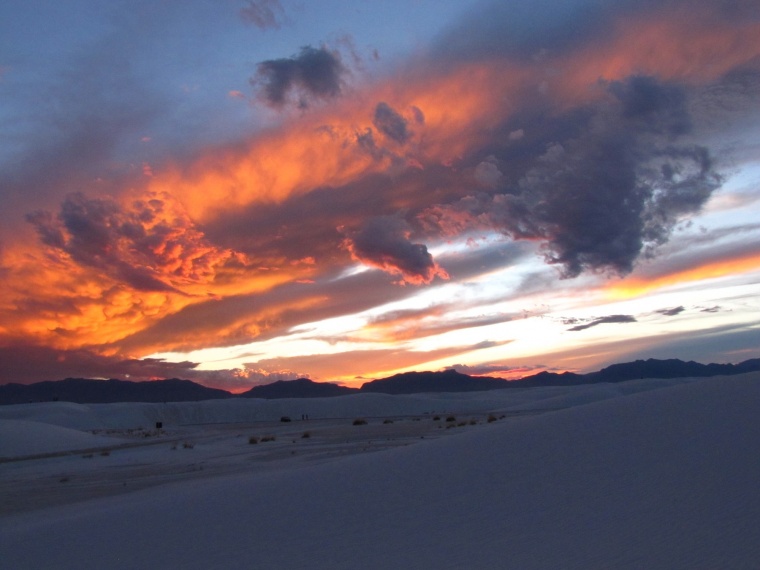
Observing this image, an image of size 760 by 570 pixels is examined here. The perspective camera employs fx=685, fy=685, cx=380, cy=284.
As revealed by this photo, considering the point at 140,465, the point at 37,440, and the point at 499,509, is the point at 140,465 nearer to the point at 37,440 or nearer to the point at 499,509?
the point at 37,440

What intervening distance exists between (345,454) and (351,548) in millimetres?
16582

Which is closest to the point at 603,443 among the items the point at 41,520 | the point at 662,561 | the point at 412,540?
Result: the point at 412,540

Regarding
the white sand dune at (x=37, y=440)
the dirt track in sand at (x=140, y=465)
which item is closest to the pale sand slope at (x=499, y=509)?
the dirt track in sand at (x=140, y=465)

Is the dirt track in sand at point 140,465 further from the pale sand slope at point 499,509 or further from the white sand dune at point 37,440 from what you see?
the pale sand slope at point 499,509

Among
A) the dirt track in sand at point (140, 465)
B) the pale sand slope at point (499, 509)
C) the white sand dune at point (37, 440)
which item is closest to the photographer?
the pale sand slope at point (499, 509)

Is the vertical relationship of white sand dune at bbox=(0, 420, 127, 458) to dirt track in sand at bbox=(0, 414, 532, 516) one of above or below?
above

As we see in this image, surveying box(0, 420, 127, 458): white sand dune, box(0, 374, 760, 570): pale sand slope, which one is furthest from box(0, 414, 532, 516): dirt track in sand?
box(0, 374, 760, 570): pale sand slope

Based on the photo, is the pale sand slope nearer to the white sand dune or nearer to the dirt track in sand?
the dirt track in sand

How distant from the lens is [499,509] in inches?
424

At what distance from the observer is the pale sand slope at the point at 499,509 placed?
332 inches

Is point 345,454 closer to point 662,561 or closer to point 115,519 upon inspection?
point 115,519

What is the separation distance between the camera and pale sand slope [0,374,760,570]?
8.43 meters

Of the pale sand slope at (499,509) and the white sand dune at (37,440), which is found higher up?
the white sand dune at (37,440)

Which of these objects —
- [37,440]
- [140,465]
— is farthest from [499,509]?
[37,440]
